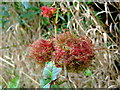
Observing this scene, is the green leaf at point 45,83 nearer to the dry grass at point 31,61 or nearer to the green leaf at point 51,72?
the green leaf at point 51,72

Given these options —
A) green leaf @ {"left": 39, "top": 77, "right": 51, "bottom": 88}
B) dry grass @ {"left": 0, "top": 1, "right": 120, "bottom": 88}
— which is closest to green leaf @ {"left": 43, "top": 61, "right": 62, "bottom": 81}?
green leaf @ {"left": 39, "top": 77, "right": 51, "bottom": 88}

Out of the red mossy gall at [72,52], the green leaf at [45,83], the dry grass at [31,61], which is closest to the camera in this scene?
the green leaf at [45,83]

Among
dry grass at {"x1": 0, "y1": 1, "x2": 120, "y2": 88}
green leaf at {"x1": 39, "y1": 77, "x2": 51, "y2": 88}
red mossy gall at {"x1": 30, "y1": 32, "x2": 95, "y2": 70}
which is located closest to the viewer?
green leaf at {"x1": 39, "y1": 77, "x2": 51, "y2": 88}

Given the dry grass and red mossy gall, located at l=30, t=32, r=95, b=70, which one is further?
the dry grass

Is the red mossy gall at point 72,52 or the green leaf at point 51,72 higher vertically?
the red mossy gall at point 72,52

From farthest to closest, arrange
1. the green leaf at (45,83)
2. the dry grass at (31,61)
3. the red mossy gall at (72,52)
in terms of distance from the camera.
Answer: the dry grass at (31,61)
the red mossy gall at (72,52)
the green leaf at (45,83)

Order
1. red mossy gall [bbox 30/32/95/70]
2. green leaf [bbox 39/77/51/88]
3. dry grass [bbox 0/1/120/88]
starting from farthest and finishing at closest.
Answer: dry grass [bbox 0/1/120/88] → red mossy gall [bbox 30/32/95/70] → green leaf [bbox 39/77/51/88]

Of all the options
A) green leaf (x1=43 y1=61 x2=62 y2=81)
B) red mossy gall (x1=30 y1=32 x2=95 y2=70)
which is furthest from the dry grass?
green leaf (x1=43 y1=61 x2=62 y2=81)

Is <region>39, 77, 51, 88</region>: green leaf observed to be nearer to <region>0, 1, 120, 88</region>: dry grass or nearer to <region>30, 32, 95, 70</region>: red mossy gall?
<region>30, 32, 95, 70</region>: red mossy gall

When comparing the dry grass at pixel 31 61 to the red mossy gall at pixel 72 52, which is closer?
the red mossy gall at pixel 72 52

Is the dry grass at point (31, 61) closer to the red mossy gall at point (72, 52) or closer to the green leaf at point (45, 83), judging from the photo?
the red mossy gall at point (72, 52)

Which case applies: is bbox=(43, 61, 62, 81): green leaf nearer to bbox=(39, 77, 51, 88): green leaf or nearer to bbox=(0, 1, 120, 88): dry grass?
bbox=(39, 77, 51, 88): green leaf

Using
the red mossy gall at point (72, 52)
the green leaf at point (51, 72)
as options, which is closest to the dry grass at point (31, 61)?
the red mossy gall at point (72, 52)

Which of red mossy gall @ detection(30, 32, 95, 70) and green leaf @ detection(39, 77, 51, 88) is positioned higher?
red mossy gall @ detection(30, 32, 95, 70)
